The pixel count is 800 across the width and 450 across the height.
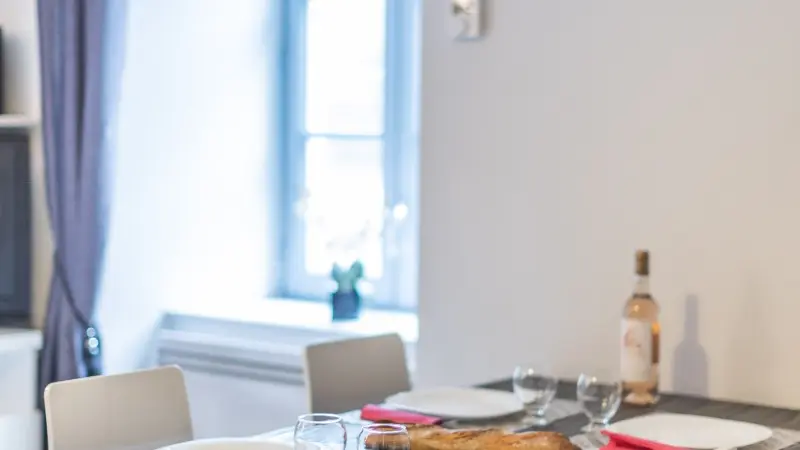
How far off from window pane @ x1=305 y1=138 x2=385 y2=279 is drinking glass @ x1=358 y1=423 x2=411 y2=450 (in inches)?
87.6

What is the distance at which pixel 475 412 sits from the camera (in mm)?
2109

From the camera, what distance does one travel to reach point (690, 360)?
2453 millimetres

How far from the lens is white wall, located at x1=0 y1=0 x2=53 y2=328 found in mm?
3551

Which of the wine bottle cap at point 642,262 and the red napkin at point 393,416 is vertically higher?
the wine bottle cap at point 642,262

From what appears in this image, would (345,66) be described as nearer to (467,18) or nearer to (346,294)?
(346,294)

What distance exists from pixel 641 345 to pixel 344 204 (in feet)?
5.43

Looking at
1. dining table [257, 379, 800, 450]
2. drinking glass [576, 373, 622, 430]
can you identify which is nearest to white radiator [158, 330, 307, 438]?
dining table [257, 379, 800, 450]

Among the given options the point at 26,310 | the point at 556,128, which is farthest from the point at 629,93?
the point at 26,310

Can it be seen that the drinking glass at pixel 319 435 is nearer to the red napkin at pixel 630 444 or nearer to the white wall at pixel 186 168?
the red napkin at pixel 630 444

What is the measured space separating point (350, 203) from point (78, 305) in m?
0.88

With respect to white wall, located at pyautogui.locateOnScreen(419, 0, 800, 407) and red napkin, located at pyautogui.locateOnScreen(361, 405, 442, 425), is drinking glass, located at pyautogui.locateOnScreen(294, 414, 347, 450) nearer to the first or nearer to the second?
red napkin, located at pyautogui.locateOnScreen(361, 405, 442, 425)

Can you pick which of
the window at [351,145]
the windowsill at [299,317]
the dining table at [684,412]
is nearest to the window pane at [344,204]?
the window at [351,145]

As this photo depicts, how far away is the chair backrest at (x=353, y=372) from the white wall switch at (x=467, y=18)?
709 millimetres

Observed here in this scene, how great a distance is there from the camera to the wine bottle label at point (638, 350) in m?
2.30
